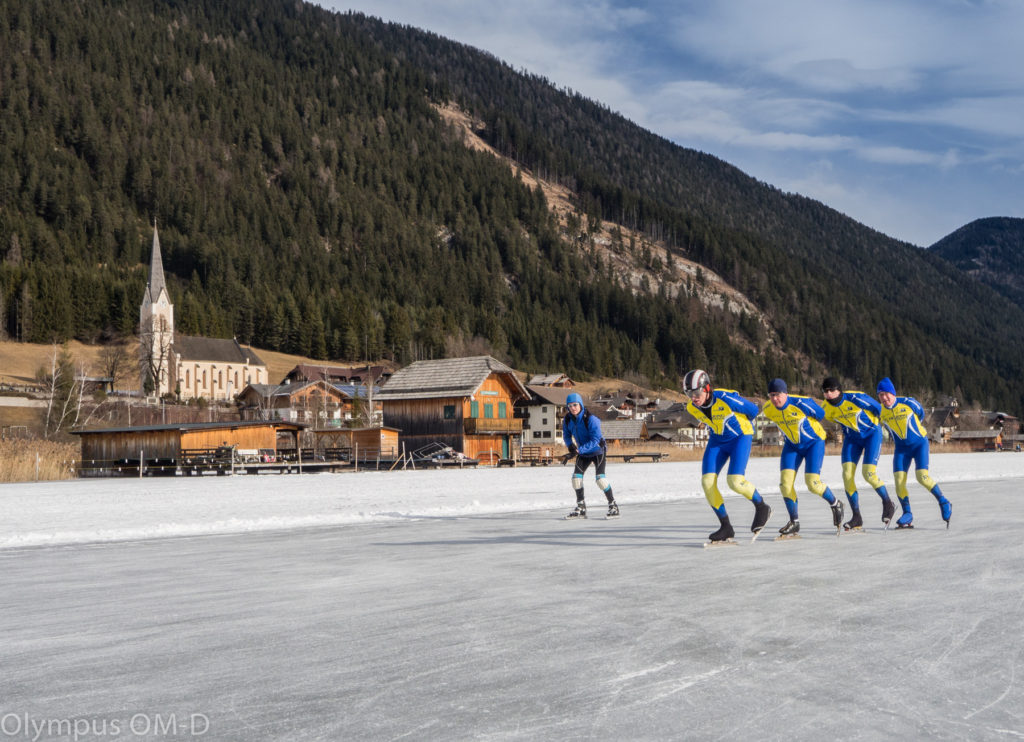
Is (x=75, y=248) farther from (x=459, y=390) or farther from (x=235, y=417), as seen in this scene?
(x=459, y=390)

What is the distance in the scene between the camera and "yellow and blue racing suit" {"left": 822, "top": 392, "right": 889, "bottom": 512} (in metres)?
12.4

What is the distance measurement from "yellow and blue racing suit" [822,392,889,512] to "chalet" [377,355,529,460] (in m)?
46.8

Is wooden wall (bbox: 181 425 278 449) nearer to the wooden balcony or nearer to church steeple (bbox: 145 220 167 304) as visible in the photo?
the wooden balcony

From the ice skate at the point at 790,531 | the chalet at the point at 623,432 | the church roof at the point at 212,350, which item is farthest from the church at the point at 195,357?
the ice skate at the point at 790,531

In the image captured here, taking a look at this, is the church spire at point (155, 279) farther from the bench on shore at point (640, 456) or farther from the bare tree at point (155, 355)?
the bench on shore at point (640, 456)

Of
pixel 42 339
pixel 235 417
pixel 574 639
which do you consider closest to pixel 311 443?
pixel 235 417

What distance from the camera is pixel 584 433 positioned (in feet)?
49.4

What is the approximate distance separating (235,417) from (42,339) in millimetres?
39050

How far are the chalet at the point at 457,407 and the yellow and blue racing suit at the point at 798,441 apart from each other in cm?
4807

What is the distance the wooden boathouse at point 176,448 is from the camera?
42.9 meters

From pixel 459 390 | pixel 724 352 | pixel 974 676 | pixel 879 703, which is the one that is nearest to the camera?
pixel 879 703

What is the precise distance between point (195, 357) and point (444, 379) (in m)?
85.5

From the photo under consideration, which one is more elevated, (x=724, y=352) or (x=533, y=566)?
(x=724, y=352)

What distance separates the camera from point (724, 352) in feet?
631
